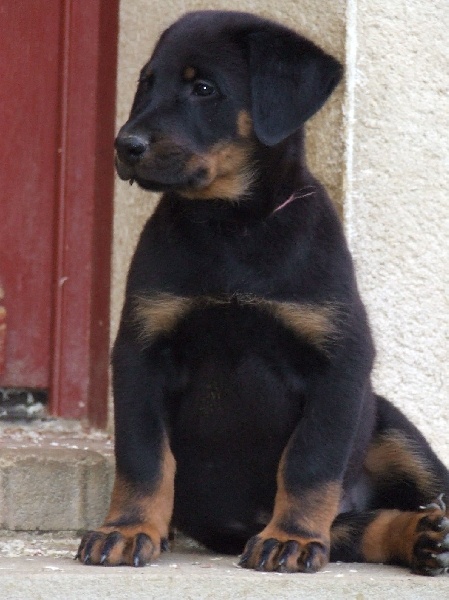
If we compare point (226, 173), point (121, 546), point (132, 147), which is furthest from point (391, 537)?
point (132, 147)

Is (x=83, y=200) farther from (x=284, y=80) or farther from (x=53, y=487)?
(x=284, y=80)

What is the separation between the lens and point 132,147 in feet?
10.5

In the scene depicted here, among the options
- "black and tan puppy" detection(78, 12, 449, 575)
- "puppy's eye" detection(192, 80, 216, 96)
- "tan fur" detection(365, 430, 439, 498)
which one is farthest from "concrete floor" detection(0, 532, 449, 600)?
"puppy's eye" detection(192, 80, 216, 96)

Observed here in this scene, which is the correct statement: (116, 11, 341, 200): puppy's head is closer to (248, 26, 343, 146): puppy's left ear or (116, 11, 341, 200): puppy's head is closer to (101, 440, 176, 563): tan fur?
(248, 26, 343, 146): puppy's left ear

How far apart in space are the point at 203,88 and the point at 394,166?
103 centimetres

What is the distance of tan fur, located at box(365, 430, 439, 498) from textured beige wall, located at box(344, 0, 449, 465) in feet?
1.33

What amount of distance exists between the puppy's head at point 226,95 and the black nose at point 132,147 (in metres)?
0.05

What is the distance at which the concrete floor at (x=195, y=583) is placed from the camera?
2885mm

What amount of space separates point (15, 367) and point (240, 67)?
1641mm

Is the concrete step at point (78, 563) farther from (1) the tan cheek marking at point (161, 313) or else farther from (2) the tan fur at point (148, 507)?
(1) the tan cheek marking at point (161, 313)

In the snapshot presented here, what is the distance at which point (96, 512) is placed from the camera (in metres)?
4.02

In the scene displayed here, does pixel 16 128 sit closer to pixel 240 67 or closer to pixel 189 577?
pixel 240 67

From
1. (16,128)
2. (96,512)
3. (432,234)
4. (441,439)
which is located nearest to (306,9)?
(432,234)

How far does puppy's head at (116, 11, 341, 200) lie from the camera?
10.9 feet
